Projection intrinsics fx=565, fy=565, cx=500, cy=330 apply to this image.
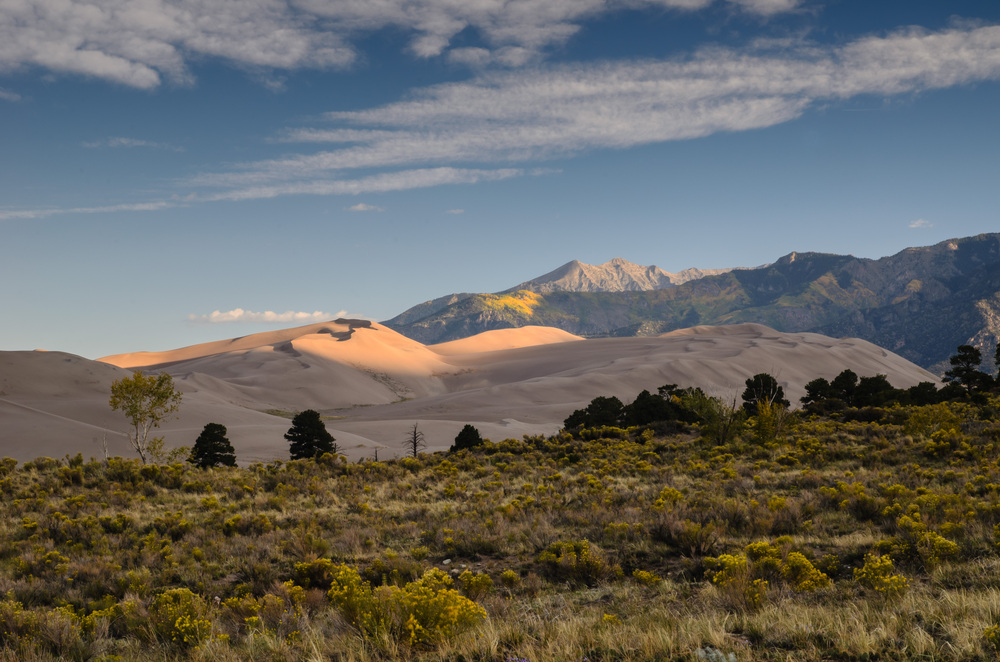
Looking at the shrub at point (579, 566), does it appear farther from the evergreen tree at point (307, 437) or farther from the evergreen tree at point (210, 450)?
the evergreen tree at point (307, 437)

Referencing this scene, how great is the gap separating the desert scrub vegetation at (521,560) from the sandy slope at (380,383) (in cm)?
3596

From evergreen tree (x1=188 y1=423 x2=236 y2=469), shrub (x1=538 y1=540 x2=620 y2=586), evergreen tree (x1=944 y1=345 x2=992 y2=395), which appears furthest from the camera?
evergreen tree (x1=944 y1=345 x2=992 y2=395)

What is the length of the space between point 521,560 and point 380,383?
13397cm

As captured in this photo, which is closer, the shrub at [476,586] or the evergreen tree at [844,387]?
the shrub at [476,586]

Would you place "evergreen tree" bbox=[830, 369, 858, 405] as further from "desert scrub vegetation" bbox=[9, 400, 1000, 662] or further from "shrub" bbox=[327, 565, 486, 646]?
"shrub" bbox=[327, 565, 486, 646]

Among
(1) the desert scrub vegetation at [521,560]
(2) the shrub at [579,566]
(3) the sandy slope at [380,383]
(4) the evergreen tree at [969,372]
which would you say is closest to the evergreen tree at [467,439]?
(1) the desert scrub vegetation at [521,560]

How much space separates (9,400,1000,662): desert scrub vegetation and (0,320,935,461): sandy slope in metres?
36.0

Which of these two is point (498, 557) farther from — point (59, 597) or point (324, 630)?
point (59, 597)

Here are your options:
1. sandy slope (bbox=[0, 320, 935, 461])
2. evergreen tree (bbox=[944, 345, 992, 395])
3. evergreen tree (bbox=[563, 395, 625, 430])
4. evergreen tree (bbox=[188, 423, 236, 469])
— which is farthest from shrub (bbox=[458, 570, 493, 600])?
sandy slope (bbox=[0, 320, 935, 461])

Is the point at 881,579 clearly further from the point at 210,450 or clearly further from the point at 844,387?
the point at 844,387

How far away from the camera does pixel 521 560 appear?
34.9 feet

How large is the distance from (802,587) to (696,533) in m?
2.81

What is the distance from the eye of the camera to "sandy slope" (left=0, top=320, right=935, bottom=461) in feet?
191

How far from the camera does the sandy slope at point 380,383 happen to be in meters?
58.2
